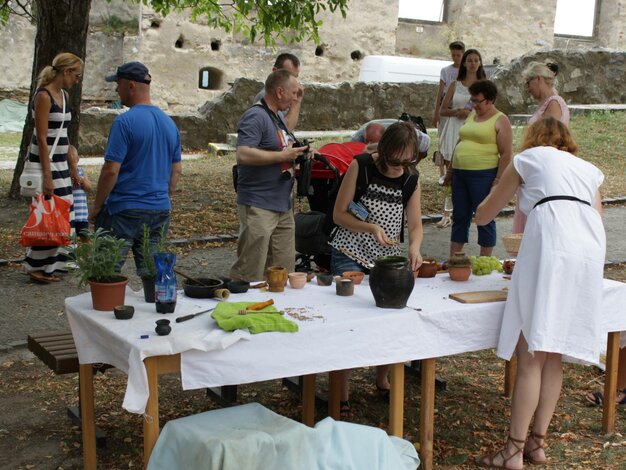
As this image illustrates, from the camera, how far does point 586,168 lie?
4156mm

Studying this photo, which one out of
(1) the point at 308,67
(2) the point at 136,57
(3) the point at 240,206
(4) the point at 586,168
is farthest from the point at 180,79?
(4) the point at 586,168

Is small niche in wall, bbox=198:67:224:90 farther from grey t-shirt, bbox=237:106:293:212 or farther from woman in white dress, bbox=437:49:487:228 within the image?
grey t-shirt, bbox=237:106:293:212

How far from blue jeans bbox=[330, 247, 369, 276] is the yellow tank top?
235 cm

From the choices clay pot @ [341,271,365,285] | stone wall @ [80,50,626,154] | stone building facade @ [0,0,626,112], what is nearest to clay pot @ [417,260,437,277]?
clay pot @ [341,271,365,285]

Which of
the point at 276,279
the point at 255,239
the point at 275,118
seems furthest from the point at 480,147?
the point at 276,279

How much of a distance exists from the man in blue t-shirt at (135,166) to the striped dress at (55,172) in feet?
5.48

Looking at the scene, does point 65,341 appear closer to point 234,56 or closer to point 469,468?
point 469,468

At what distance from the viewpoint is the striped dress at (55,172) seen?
6836 millimetres

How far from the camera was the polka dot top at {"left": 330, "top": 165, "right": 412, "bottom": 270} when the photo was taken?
16.0 feet

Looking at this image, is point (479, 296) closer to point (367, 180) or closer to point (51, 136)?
point (367, 180)

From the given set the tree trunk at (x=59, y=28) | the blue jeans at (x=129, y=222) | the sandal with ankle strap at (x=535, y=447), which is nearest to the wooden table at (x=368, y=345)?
the sandal with ankle strap at (x=535, y=447)

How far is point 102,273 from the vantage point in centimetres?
384

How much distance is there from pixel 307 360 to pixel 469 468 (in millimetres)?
1130

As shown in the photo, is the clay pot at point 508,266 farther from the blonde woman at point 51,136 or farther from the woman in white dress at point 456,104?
the woman in white dress at point 456,104
